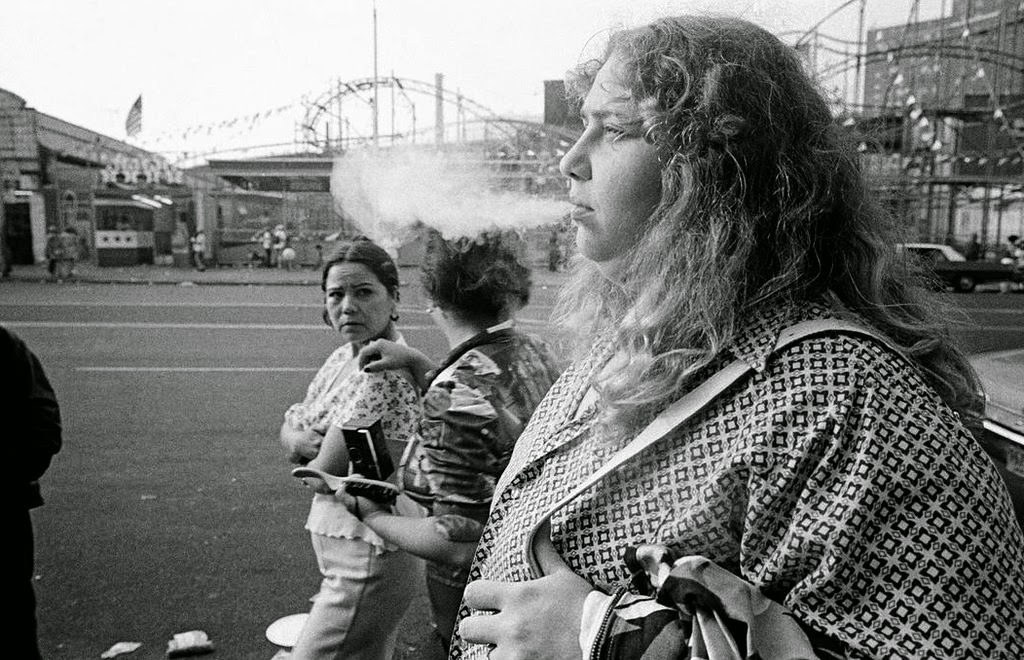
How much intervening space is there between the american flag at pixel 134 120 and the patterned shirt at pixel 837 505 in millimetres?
40456

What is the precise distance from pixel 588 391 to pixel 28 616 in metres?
2.22

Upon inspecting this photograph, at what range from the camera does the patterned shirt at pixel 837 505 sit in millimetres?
981

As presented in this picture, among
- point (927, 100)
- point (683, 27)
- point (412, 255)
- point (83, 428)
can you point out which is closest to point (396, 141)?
point (412, 255)

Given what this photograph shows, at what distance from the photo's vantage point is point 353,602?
271 cm

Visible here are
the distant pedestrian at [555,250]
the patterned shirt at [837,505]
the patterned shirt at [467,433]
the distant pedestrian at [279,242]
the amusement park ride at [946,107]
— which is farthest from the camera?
the distant pedestrian at [279,242]

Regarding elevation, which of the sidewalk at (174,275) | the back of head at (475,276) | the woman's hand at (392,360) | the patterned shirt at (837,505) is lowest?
the sidewalk at (174,275)

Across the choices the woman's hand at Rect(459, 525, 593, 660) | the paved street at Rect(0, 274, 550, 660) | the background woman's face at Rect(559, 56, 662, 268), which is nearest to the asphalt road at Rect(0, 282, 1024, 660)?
the paved street at Rect(0, 274, 550, 660)

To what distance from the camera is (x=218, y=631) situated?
3885 mm

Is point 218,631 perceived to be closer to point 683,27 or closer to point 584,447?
point 584,447

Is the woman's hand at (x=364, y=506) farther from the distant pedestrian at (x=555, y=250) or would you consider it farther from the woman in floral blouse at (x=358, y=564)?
the distant pedestrian at (x=555, y=250)

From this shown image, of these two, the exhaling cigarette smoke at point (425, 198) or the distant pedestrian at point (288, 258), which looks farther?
the distant pedestrian at point (288, 258)

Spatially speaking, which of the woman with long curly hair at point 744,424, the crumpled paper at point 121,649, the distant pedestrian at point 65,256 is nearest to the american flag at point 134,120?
the distant pedestrian at point 65,256

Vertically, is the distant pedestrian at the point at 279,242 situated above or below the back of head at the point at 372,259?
below

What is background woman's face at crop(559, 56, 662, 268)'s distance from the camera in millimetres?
1300
